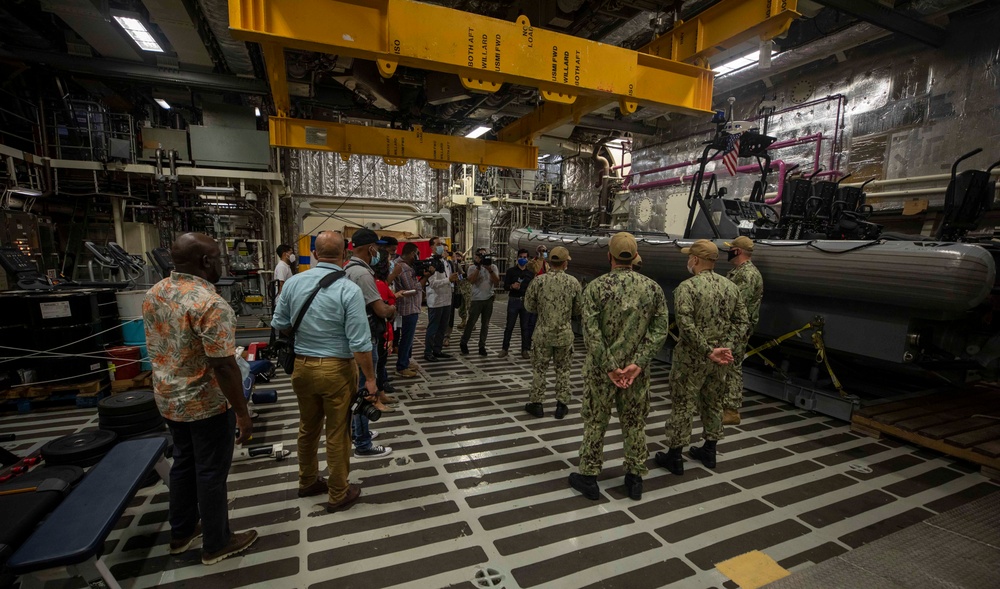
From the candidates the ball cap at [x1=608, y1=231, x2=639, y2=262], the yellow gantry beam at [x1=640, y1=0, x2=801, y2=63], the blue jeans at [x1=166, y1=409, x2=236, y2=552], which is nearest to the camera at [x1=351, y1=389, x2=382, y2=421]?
the blue jeans at [x1=166, y1=409, x2=236, y2=552]

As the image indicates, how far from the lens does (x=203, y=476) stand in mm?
1983

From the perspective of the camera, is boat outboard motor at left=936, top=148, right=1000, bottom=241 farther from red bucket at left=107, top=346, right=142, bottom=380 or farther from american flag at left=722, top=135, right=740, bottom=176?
red bucket at left=107, top=346, right=142, bottom=380

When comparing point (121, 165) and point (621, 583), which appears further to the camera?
point (121, 165)

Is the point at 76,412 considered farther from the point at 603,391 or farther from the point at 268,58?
the point at 603,391

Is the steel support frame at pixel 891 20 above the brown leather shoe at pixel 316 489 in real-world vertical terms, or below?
above

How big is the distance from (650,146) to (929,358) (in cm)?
839

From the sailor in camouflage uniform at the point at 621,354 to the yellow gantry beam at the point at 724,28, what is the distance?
7.98 feet

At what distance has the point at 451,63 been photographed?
342cm

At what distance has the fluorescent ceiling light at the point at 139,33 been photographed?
5.65 meters

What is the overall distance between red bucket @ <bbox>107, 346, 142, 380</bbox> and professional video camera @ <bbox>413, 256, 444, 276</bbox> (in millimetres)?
2989

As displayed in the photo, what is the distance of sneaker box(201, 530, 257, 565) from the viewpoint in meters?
2.08

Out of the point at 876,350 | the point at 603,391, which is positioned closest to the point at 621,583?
the point at 603,391

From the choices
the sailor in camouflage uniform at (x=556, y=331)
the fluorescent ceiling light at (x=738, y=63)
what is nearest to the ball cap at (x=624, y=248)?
the sailor in camouflage uniform at (x=556, y=331)

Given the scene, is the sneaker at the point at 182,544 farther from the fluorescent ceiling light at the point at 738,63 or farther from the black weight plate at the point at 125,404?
the fluorescent ceiling light at the point at 738,63
